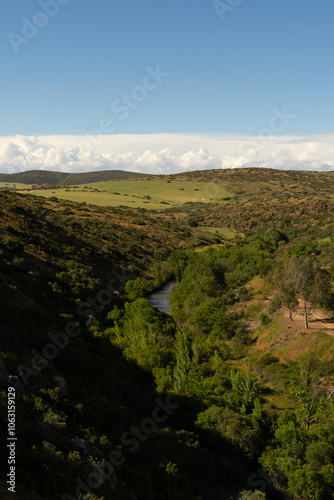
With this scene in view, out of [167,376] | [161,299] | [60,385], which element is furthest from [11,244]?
[60,385]

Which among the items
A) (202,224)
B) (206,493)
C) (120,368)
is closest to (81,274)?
(120,368)

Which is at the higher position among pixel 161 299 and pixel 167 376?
pixel 167 376

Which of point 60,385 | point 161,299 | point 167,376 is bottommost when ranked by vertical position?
point 161,299

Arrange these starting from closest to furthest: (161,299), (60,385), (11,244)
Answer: (60,385), (11,244), (161,299)

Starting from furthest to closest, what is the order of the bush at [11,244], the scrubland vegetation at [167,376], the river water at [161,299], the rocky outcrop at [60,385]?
the river water at [161,299], the bush at [11,244], the rocky outcrop at [60,385], the scrubland vegetation at [167,376]

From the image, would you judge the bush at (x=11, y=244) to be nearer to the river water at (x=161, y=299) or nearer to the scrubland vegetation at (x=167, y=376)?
the scrubland vegetation at (x=167, y=376)

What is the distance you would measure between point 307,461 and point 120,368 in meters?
19.4

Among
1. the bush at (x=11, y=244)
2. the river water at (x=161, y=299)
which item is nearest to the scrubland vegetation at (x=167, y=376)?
the bush at (x=11, y=244)

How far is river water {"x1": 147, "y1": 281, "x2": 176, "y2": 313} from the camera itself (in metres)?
59.1

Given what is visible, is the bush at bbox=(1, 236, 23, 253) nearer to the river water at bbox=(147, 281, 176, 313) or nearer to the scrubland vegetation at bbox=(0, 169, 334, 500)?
the scrubland vegetation at bbox=(0, 169, 334, 500)

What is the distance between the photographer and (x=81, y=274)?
59281mm

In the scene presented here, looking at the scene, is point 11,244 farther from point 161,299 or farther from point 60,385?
point 60,385

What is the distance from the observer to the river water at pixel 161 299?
194ft

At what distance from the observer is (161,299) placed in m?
64.4
